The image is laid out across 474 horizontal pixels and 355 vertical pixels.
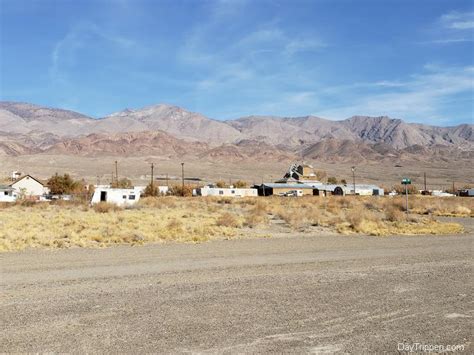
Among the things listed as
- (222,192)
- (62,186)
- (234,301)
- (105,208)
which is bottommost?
(234,301)

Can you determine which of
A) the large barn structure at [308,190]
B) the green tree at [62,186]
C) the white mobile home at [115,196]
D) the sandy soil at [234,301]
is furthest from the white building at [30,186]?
the sandy soil at [234,301]

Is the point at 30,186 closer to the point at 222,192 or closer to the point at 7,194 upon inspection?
the point at 7,194

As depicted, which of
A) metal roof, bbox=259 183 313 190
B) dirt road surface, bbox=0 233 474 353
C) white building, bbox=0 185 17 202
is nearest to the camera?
dirt road surface, bbox=0 233 474 353

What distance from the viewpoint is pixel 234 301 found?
411 inches

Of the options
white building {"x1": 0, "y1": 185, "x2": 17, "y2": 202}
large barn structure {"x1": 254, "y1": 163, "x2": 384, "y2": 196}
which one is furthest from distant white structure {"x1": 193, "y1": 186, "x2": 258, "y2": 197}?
white building {"x1": 0, "y1": 185, "x2": 17, "y2": 202}

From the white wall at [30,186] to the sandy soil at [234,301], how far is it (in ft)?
258

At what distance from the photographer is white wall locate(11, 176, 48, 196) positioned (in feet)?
299

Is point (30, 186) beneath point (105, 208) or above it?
above

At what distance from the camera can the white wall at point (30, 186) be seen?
9100 centimetres

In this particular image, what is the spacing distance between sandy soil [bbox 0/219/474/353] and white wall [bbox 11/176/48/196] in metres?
78.8

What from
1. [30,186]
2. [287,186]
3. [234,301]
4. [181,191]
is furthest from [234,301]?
[287,186]

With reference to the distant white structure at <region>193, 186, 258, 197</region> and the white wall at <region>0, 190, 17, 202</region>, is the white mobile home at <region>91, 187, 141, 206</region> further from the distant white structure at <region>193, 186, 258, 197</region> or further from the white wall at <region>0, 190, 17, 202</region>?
the distant white structure at <region>193, 186, 258, 197</region>

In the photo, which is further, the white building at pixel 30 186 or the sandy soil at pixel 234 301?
the white building at pixel 30 186

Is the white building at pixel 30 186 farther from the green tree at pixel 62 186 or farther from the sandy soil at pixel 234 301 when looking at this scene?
the sandy soil at pixel 234 301
